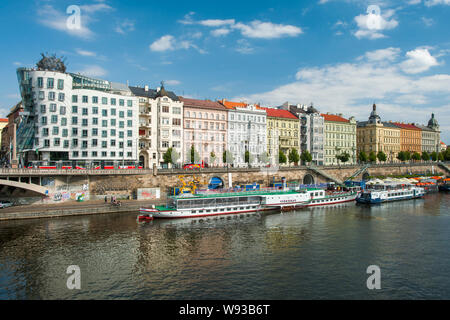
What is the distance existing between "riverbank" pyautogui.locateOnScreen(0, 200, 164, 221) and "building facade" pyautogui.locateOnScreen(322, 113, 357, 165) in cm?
8175

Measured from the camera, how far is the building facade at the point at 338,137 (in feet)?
405

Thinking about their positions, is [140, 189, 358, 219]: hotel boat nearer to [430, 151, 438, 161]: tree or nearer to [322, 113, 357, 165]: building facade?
[322, 113, 357, 165]: building facade

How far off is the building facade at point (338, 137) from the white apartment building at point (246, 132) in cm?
3153

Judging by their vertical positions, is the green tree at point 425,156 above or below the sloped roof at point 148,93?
below

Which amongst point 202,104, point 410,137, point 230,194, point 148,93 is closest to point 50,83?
point 148,93

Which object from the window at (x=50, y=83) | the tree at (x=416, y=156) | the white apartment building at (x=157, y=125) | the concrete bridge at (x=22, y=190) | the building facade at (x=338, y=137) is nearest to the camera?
the concrete bridge at (x=22, y=190)

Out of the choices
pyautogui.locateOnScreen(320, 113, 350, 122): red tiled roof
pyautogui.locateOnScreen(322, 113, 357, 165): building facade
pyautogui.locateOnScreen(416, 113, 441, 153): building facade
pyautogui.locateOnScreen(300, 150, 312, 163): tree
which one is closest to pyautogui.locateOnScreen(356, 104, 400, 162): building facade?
pyautogui.locateOnScreen(322, 113, 357, 165): building facade

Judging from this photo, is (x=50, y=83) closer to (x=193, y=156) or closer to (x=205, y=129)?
(x=193, y=156)

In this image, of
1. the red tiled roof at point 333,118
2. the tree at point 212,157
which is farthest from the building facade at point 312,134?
the tree at point 212,157

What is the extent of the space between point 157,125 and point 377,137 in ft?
330

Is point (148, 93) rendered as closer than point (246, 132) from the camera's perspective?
Yes

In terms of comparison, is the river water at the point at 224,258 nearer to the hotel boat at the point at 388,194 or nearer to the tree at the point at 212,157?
the hotel boat at the point at 388,194

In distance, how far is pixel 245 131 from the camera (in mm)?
101750
